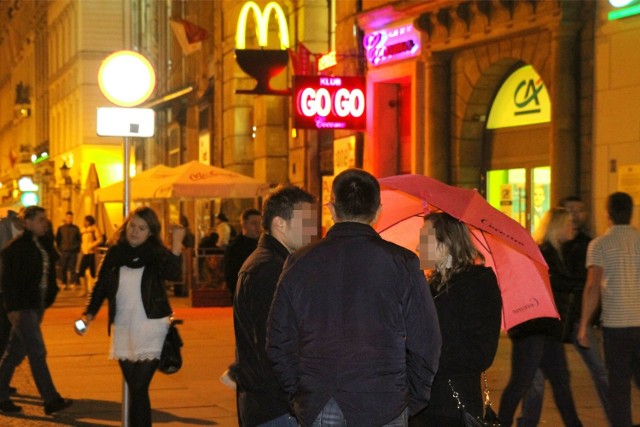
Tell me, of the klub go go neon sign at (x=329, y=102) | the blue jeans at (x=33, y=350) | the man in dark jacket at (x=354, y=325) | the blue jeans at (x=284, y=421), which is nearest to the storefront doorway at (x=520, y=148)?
the klub go go neon sign at (x=329, y=102)

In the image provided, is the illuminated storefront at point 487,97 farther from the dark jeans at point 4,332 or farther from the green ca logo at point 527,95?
the dark jeans at point 4,332

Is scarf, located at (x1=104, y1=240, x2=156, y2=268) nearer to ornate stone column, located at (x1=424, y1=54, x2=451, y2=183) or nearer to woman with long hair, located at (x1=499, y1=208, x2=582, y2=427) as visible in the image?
woman with long hair, located at (x1=499, y1=208, x2=582, y2=427)

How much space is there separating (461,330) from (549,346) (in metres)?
3.32

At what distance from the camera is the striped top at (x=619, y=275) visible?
869 cm

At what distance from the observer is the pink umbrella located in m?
5.91

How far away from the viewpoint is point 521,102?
63.5 feet

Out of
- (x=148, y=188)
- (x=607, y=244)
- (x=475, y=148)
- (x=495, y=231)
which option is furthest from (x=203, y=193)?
(x=495, y=231)

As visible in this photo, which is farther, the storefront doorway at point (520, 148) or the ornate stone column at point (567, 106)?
the storefront doorway at point (520, 148)

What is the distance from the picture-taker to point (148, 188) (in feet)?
77.5

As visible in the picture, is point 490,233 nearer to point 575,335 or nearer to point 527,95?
point 575,335

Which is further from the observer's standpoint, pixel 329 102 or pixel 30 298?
pixel 329 102

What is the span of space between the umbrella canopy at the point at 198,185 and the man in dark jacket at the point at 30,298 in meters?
11.2

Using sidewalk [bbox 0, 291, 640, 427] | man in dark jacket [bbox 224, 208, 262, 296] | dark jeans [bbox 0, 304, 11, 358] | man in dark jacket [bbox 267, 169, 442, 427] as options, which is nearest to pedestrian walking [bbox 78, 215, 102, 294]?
sidewalk [bbox 0, 291, 640, 427]

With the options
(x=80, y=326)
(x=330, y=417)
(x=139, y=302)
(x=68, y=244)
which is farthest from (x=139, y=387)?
(x=68, y=244)
